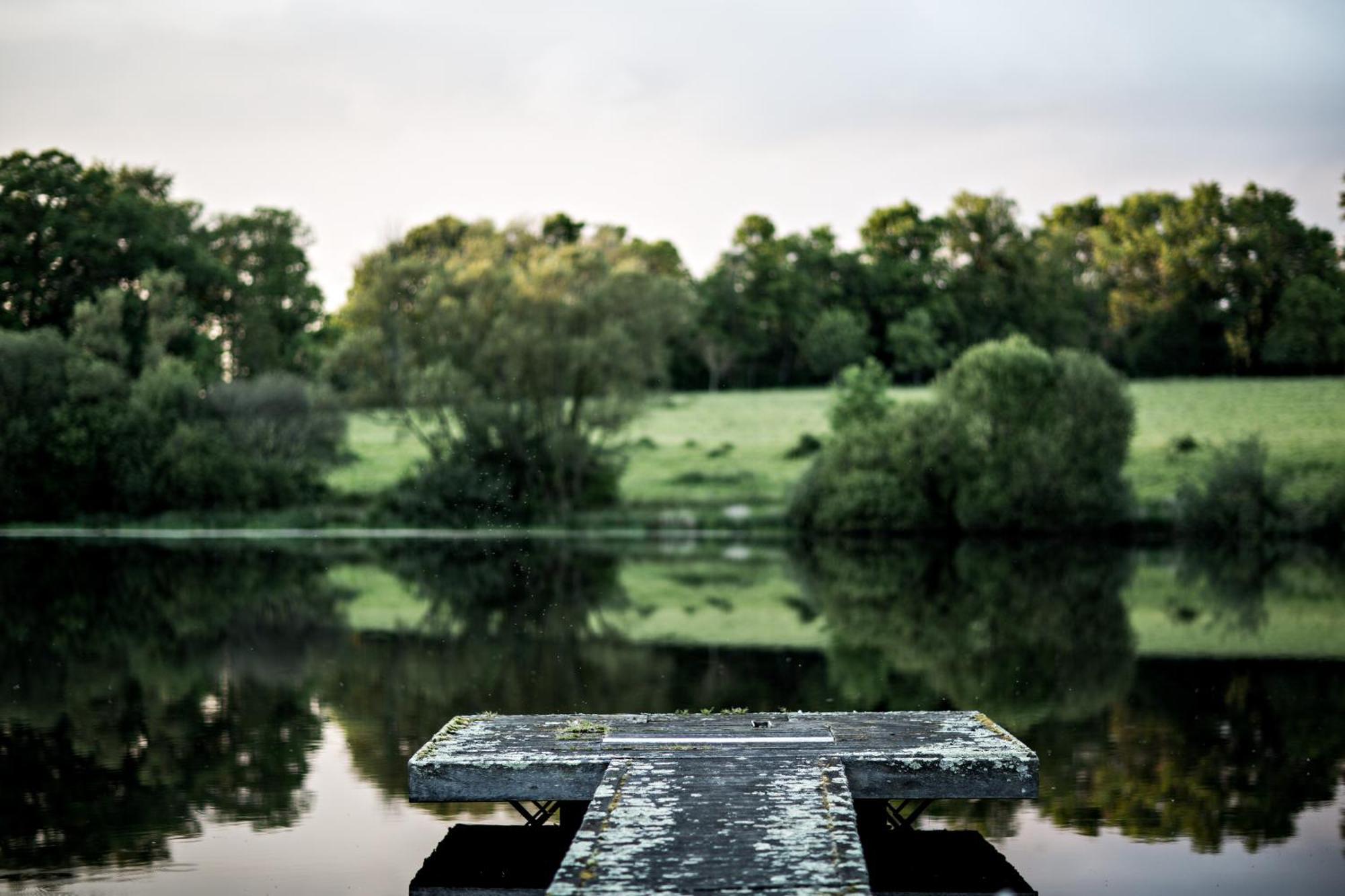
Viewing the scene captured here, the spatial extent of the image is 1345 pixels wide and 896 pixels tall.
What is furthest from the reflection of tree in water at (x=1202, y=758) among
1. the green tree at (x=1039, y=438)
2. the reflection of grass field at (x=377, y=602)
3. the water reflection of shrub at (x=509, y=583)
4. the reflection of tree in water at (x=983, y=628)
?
the green tree at (x=1039, y=438)

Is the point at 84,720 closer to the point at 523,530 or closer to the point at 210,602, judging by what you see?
the point at 210,602

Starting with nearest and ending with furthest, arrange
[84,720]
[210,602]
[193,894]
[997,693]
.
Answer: [193,894], [84,720], [997,693], [210,602]

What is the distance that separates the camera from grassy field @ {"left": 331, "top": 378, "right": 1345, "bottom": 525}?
57.3m

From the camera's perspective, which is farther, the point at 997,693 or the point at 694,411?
the point at 694,411

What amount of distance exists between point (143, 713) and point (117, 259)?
173ft

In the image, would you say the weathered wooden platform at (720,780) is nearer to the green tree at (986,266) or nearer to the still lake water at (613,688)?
the still lake water at (613,688)

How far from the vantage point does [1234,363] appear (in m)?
87.0

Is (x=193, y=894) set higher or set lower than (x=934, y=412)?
lower

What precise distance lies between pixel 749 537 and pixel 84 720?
37667 millimetres

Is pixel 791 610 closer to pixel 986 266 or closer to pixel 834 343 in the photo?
pixel 834 343

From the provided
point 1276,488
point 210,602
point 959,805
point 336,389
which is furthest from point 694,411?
point 959,805

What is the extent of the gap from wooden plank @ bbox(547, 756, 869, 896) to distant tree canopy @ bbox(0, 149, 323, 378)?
5714cm

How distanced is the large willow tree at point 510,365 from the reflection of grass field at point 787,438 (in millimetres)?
2327

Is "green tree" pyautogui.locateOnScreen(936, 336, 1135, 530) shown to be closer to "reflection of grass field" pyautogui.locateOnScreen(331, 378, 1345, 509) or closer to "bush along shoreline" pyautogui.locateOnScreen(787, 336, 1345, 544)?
"bush along shoreline" pyautogui.locateOnScreen(787, 336, 1345, 544)
